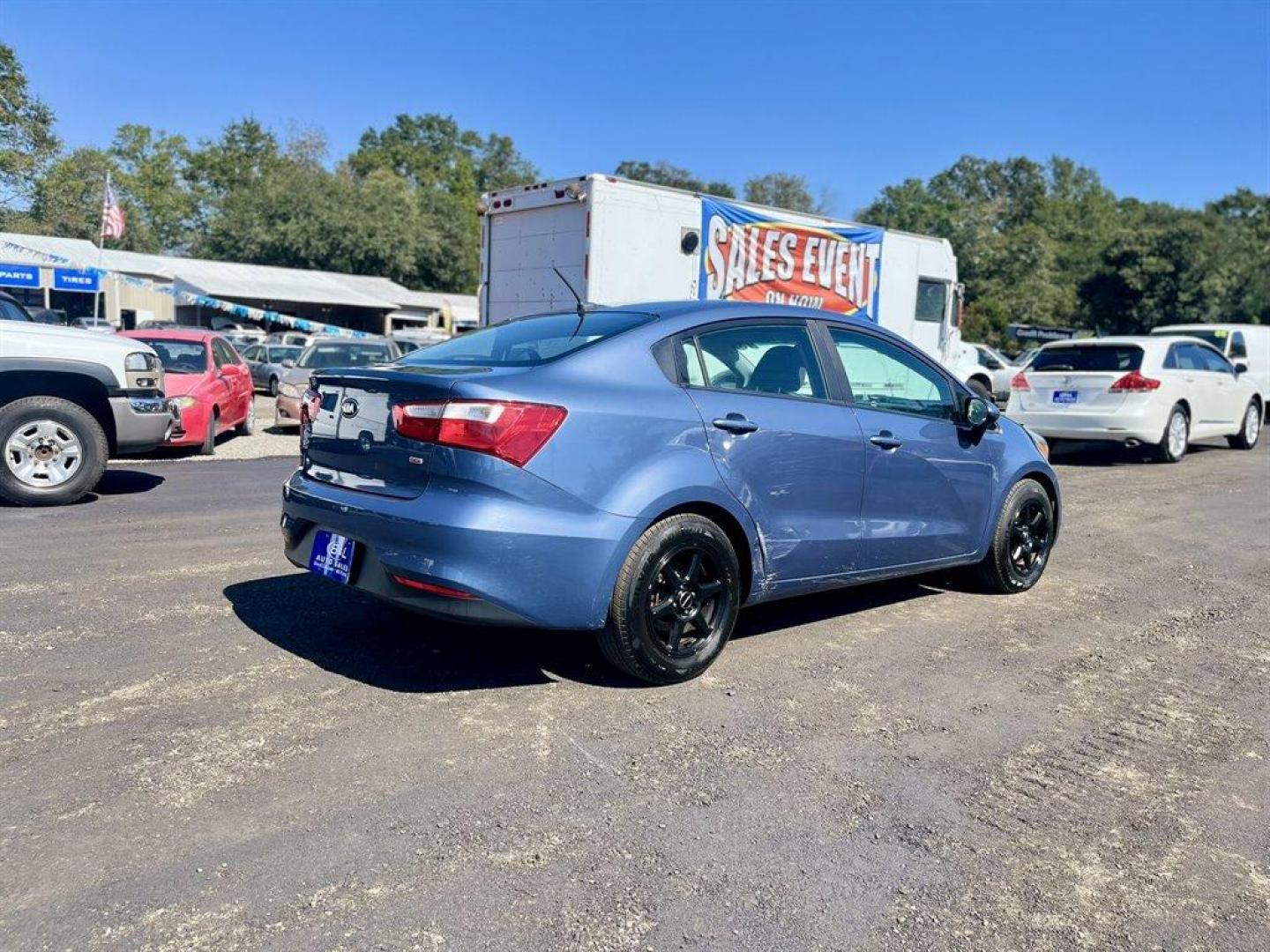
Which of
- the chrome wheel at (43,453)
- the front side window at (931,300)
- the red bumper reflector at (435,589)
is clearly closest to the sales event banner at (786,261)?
the front side window at (931,300)

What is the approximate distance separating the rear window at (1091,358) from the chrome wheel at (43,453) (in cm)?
1080

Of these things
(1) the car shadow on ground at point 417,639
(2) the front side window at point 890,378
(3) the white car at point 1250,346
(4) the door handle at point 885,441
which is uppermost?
(3) the white car at point 1250,346

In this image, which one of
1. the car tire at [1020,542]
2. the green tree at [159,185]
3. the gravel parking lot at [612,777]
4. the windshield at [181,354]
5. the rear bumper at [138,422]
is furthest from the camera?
the green tree at [159,185]

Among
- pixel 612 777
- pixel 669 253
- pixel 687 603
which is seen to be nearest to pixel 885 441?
pixel 687 603

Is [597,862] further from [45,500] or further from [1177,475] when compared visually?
[1177,475]

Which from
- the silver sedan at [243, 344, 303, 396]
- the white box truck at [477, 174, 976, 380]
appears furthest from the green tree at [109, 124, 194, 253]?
the white box truck at [477, 174, 976, 380]

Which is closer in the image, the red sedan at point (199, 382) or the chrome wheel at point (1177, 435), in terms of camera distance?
the red sedan at point (199, 382)

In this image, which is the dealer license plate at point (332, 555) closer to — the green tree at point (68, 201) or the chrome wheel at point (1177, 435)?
the chrome wheel at point (1177, 435)

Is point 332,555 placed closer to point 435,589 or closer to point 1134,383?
point 435,589

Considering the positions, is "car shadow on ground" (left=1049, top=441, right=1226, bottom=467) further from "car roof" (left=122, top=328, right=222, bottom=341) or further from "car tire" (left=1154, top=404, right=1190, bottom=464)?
"car roof" (left=122, top=328, right=222, bottom=341)

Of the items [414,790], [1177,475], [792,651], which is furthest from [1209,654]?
[1177,475]

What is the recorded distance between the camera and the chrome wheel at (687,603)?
4.12 m

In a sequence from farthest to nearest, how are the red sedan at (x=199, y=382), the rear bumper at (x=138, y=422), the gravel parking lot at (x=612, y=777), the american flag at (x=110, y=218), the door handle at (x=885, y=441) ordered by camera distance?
the american flag at (x=110, y=218) < the red sedan at (x=199, y=382) < the rear bumper at (x=138, y=422) < the door handle at (x=885, y=441) < the gravel parking lot at (x=612, y=777)

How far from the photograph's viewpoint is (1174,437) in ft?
41.9
